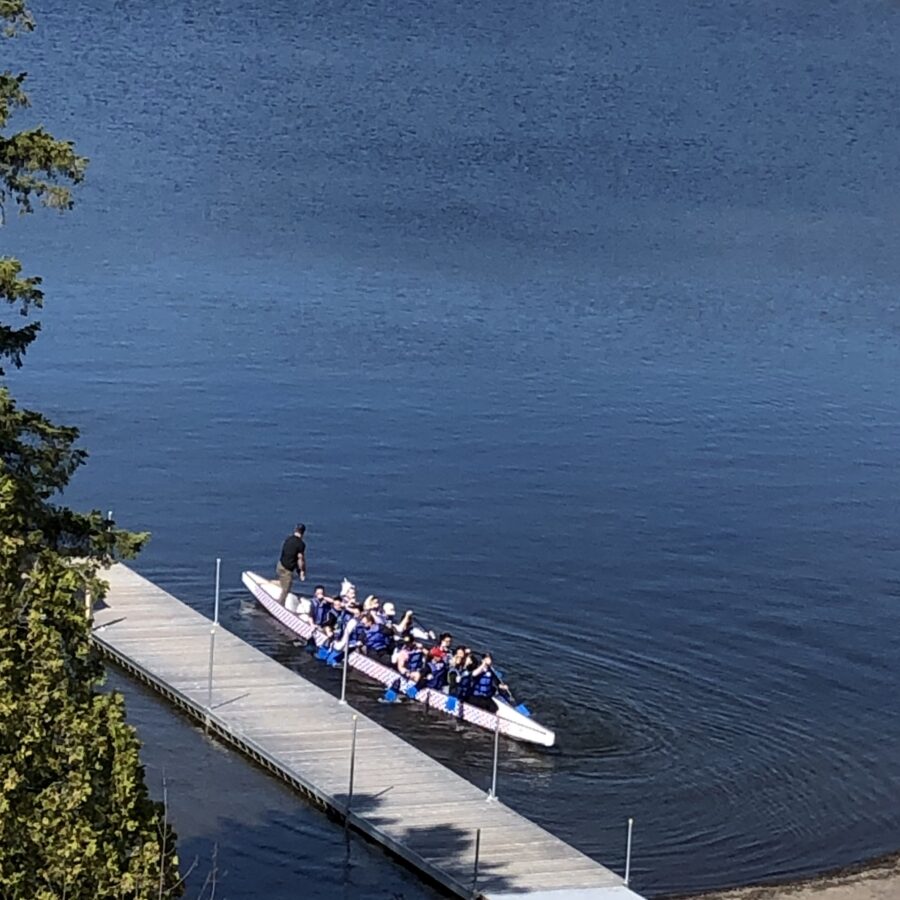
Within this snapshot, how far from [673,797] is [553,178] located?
43741 millimetres

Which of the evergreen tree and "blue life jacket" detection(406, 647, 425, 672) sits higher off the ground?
"blue life jacket" detection(406, 647, 425, 672)

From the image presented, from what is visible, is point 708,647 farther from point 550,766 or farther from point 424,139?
point 424,139

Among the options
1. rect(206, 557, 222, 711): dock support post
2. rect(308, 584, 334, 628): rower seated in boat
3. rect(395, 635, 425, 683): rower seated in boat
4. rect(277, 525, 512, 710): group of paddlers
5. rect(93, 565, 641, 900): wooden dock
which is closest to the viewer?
rect(93, 565, 641, 900): wooden dock

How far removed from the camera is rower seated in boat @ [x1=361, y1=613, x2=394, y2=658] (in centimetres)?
3272

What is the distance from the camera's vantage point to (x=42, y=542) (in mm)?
15758

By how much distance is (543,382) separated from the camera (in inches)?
1975

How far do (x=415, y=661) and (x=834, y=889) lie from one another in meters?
7.99

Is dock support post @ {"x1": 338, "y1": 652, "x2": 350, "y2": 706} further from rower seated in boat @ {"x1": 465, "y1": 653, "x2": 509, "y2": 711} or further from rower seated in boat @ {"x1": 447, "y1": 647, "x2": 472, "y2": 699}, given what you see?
rower seated in boat @ {"x1": 465, "y1": 653, "x2": 509, "y2": 711}

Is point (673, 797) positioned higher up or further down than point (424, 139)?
further down

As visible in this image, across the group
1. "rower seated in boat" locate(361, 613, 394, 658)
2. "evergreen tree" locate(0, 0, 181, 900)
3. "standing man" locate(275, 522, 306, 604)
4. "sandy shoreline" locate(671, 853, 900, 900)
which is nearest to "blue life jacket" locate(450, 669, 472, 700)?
"rower seated in boat" locate(361, 613, 394, 658)

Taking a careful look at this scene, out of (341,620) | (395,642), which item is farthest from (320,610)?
(395,642)

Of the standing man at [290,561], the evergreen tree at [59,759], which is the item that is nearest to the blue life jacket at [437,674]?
the standing man at [290,561]

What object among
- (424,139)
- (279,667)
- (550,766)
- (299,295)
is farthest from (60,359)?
(424,139)

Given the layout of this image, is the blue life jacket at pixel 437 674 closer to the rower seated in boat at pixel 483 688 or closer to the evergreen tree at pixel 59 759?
the rower seated in boat at pixel 483 688
